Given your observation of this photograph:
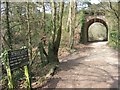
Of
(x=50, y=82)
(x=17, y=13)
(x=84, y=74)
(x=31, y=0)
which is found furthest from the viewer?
(x=31, y=0)

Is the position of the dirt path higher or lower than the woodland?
lower

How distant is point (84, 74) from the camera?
10125 millimetres

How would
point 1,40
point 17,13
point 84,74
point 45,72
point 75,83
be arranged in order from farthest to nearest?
point 17,13 → point 1,40 → point 45,72 → point 84,74 → point 75,83

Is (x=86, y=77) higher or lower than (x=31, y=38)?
lower

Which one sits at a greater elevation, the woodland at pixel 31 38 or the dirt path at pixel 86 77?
the woodland at pixel 31 38

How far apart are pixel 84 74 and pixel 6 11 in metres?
5.93

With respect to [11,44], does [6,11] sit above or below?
above

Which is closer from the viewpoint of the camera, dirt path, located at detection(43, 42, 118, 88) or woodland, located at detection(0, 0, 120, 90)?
dirt path, located at detection(43, 42, 118, 88)

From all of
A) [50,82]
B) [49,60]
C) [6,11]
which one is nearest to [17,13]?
[6,11]

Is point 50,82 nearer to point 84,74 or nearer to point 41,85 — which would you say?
point 41,85

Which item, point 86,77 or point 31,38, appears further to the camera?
point 31,38

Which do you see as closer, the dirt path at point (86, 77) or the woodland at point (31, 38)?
the dirt path at point (86, 77)

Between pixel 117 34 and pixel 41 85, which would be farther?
pixel 117 34

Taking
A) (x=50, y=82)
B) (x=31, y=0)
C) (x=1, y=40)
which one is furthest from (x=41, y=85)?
(x=31, y=0)
